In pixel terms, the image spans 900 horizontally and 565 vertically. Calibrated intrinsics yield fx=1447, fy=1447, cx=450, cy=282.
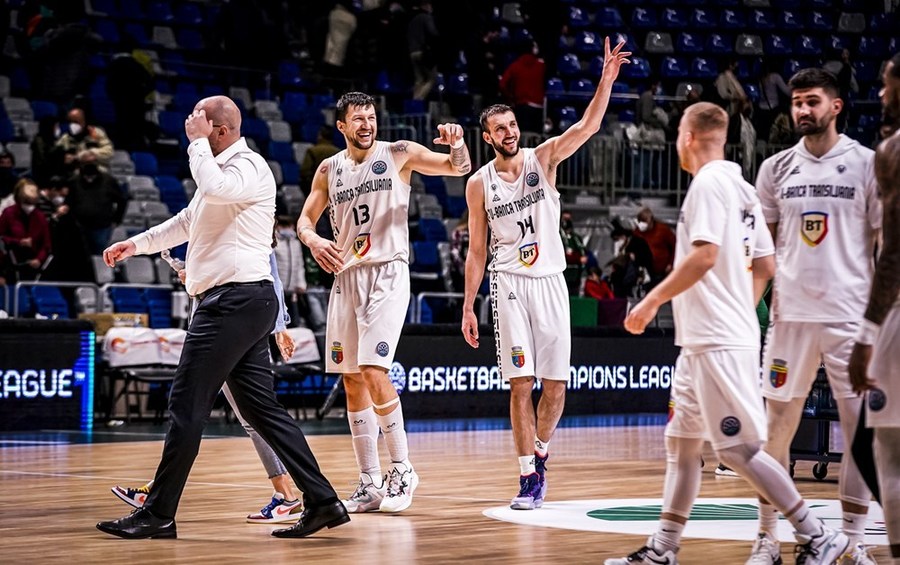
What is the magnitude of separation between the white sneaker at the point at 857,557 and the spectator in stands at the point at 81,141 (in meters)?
12.7

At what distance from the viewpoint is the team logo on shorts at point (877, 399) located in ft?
18.1

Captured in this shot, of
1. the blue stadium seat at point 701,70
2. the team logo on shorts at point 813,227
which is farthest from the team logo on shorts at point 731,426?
the blue stadium seat at point 701,70

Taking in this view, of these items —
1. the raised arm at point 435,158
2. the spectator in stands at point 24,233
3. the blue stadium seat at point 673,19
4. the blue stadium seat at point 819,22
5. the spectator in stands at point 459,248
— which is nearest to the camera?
the raised arm at point 435,158

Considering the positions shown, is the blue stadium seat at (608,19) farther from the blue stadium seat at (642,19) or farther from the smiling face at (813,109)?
the smiling face at (813,109)

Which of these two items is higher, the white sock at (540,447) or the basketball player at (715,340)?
the basketball player at (715,340)

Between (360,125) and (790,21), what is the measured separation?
21.0 metres

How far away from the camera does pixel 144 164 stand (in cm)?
1980

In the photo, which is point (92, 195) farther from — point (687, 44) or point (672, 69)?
point (687, 44)

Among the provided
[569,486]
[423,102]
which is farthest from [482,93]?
[569,486]

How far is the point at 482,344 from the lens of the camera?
17141 mm

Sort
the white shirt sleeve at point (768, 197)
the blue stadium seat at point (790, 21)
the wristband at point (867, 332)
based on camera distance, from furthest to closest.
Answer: the blue stadium seat at point (790, 21), the white shirt sleeve at point (768, 197), the wristband at point (867, 332)

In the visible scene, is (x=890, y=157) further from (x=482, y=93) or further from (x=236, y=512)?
(x=482, y=93)

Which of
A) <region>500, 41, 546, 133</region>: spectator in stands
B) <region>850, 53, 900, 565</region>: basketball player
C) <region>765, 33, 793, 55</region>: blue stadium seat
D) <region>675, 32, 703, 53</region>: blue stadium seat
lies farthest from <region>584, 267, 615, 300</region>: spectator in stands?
<region>850, 53, 900, 565</region>: basketball player

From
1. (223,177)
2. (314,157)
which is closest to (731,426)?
(223,177)
